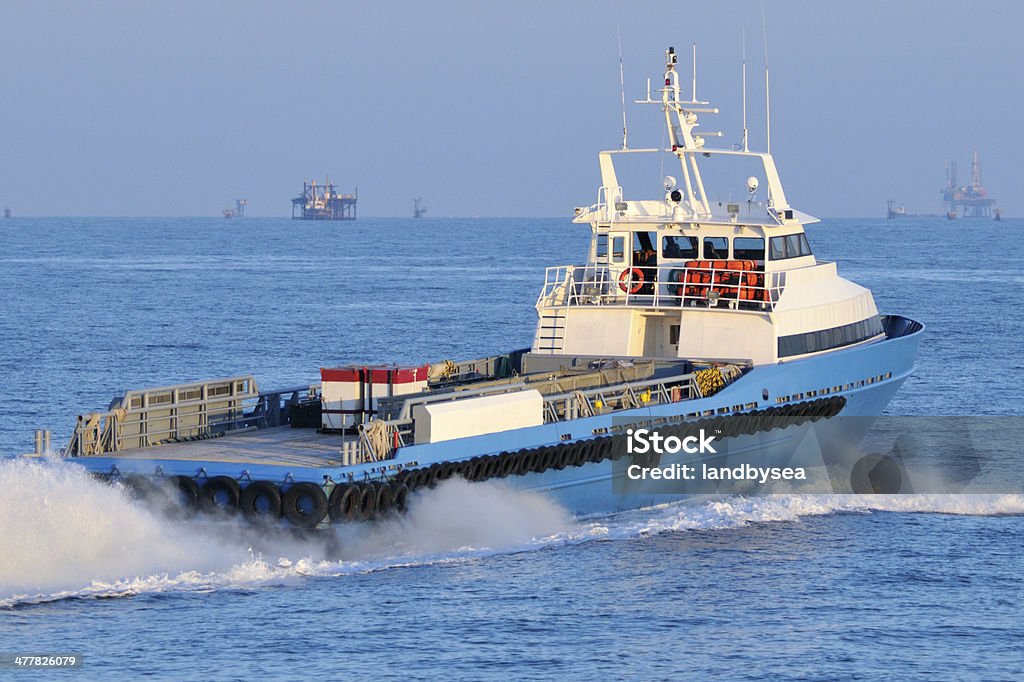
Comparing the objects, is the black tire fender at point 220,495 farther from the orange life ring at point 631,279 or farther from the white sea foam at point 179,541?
the orange life ring at point 631,279

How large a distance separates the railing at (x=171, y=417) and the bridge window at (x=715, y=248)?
7.31 metres

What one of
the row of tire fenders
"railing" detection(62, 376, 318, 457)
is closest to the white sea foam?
the row of tire fenders

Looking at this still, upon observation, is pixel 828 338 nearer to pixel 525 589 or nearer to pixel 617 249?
pixel 617 249

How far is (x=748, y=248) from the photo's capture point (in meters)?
27.9

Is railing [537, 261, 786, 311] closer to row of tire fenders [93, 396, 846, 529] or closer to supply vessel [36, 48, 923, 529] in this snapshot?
supply vessel [36, 48, 923, 529]

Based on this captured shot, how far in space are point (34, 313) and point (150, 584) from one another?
44398 millimetres

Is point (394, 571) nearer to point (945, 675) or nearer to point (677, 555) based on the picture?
point (677, 555)

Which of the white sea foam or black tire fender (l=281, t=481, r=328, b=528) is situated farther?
black tire fender (l=281, t=481, r=328, b=528)

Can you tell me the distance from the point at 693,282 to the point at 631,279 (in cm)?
115

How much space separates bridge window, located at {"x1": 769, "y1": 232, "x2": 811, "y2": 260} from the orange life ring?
2.28 meters

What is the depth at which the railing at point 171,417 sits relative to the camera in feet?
72.4

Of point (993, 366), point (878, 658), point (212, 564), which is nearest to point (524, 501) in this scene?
point (212, 564)

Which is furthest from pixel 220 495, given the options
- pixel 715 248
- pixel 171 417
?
pixel 715 248

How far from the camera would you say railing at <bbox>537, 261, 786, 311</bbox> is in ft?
89.3
